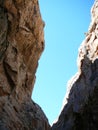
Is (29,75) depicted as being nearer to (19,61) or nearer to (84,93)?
(19,61)

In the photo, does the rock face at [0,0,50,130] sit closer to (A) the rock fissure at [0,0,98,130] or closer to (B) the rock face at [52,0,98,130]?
(A) the rock fissure at [0,0,98,130]

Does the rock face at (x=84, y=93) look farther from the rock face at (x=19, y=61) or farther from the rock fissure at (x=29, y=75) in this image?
the rock face at (x=19, y=61)

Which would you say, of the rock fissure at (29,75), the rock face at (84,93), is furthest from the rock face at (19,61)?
the rock face at (84,93)

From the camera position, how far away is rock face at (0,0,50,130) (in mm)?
37463

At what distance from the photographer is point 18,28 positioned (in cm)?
4241

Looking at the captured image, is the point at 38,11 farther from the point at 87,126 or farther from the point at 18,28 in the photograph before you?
the point at 87,126

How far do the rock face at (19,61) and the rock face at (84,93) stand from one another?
4011mm

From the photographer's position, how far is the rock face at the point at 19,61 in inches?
1475

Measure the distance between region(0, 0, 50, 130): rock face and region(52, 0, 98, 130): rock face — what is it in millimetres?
4011

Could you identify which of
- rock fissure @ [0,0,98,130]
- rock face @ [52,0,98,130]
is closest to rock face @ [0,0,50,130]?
rock fissure @ [0,0,98,130]

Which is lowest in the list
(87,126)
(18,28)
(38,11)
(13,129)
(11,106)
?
(87,126)

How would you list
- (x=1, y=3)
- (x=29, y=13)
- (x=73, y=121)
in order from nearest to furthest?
(x=1, y=3)
(x=73, y=121)
(x=29, y=13)

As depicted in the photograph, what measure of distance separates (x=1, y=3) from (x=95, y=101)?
17.1 m

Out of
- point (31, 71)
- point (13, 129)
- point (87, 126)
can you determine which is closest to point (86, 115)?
point (87, 126)
